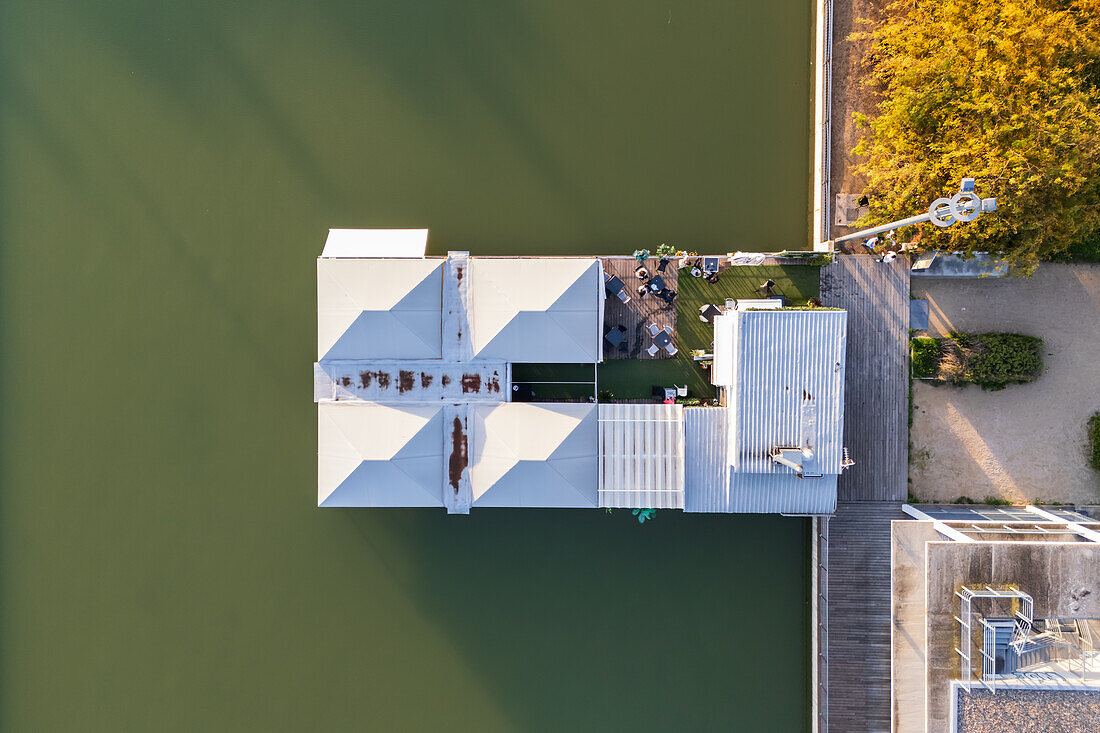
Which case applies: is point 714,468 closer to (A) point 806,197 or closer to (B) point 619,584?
(B) point 619,584

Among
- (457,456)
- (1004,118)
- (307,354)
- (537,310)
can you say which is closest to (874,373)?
(1004,118)

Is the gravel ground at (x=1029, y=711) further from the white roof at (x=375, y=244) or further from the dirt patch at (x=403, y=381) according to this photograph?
the white roof at (x=375, y=244)

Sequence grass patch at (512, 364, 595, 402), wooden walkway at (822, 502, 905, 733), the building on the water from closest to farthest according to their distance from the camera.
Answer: the building on the water, grass patch at (512, 364, 595, 402), wooden walkway at (822, 502, 905, 733)

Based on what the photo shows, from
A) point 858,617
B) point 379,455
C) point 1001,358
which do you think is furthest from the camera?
point 858,617

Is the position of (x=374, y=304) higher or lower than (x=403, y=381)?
higher

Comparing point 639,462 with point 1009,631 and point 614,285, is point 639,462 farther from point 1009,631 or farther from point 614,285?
point 1009,631

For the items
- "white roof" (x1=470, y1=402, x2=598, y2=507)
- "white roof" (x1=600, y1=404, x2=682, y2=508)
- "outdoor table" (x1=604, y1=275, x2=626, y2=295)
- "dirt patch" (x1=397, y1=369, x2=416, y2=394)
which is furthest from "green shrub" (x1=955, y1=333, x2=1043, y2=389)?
"dirt patch" (x1=397, y1=369, x2=416, y2=394)

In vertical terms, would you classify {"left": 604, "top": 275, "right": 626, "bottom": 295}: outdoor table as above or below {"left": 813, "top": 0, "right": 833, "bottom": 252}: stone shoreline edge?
below

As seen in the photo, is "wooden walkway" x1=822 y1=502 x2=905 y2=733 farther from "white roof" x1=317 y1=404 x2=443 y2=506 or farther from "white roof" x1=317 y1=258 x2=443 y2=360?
"white roof" x1=317 y1=258 x2=443 y2=360
